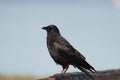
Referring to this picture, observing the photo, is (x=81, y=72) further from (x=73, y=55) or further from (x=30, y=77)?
(x=30, y=77)

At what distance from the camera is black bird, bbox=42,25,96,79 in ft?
56.0

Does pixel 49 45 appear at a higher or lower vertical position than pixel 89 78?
higher

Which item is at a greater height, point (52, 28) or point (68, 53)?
point (52, 28)

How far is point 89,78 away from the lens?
57.7ft

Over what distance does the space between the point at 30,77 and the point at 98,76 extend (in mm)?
8743

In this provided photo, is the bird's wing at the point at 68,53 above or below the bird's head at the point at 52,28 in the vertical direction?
below

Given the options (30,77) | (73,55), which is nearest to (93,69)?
(73,55)

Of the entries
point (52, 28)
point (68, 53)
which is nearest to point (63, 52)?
point (68, 53)

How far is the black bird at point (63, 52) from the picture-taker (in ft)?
56.0

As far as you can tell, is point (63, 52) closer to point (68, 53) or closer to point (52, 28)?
point (68, 53)

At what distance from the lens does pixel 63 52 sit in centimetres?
1712

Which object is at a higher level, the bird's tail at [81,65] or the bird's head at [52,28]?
the bird's head at [52,28]

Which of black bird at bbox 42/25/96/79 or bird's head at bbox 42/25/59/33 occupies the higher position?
bird's head at bbox 42/25/59/33

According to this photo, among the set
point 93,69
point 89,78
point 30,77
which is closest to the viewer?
point 93,69
